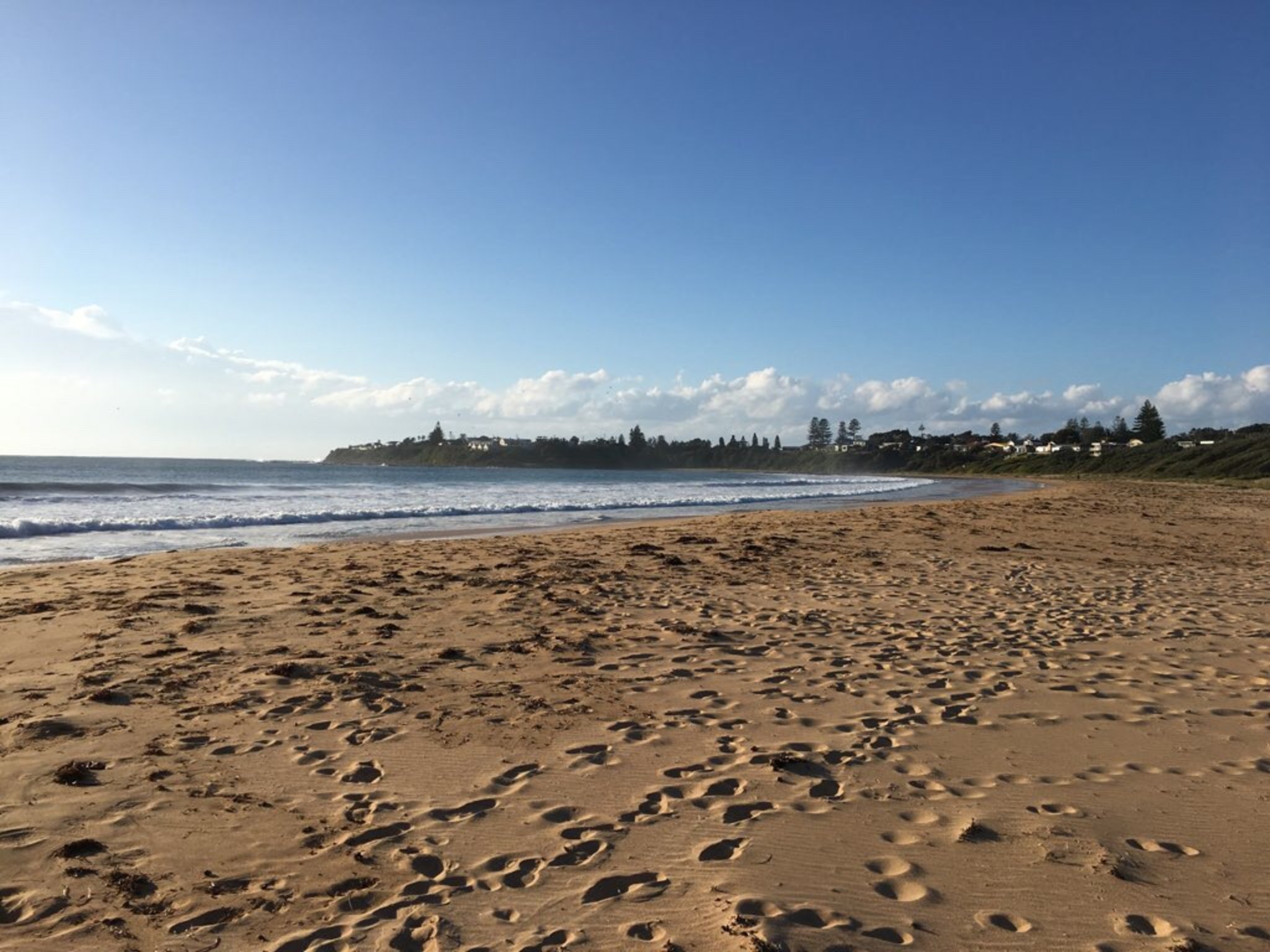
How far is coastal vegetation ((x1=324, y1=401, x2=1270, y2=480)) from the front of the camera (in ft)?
241

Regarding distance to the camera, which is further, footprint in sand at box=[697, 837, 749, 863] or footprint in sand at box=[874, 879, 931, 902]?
footprint in sand at box=[697, 837, 749, 863]

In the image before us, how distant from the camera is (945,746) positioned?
5086mm

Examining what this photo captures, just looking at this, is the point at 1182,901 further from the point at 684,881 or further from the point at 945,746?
the point at 684,881

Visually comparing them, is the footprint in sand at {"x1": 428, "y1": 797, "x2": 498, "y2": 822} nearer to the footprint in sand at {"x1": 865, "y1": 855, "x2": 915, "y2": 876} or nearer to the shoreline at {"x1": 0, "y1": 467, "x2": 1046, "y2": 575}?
the footprint in sand at {"x1": 865, "y1": 855, "x2": 915, "y2": 876}

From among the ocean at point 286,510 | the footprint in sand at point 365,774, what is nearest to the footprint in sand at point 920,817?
Result: the footprint in sand at point 365,774

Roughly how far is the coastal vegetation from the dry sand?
6258cm

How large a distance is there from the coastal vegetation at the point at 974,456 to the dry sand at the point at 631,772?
6258 centimetres

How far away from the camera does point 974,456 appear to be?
128m

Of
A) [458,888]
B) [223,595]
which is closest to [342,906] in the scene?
[458,888]

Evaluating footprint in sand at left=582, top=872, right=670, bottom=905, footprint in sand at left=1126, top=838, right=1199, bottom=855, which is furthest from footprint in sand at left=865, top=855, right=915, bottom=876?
footprint in sand at left=1126, top=838, right=1199, bottom=855

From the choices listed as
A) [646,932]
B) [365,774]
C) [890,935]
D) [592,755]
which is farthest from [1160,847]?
[365,774]

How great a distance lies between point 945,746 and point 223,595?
8.92 m

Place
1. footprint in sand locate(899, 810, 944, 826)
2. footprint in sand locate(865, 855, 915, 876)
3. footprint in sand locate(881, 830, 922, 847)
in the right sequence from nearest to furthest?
footprint in sand locate(865, 855, 915, 876) → footprint in sand locate(881, 830, 922, 847) → footprint in sand locate(899, 810, 944, 826)

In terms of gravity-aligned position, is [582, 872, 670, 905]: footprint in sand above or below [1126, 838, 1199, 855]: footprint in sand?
above
